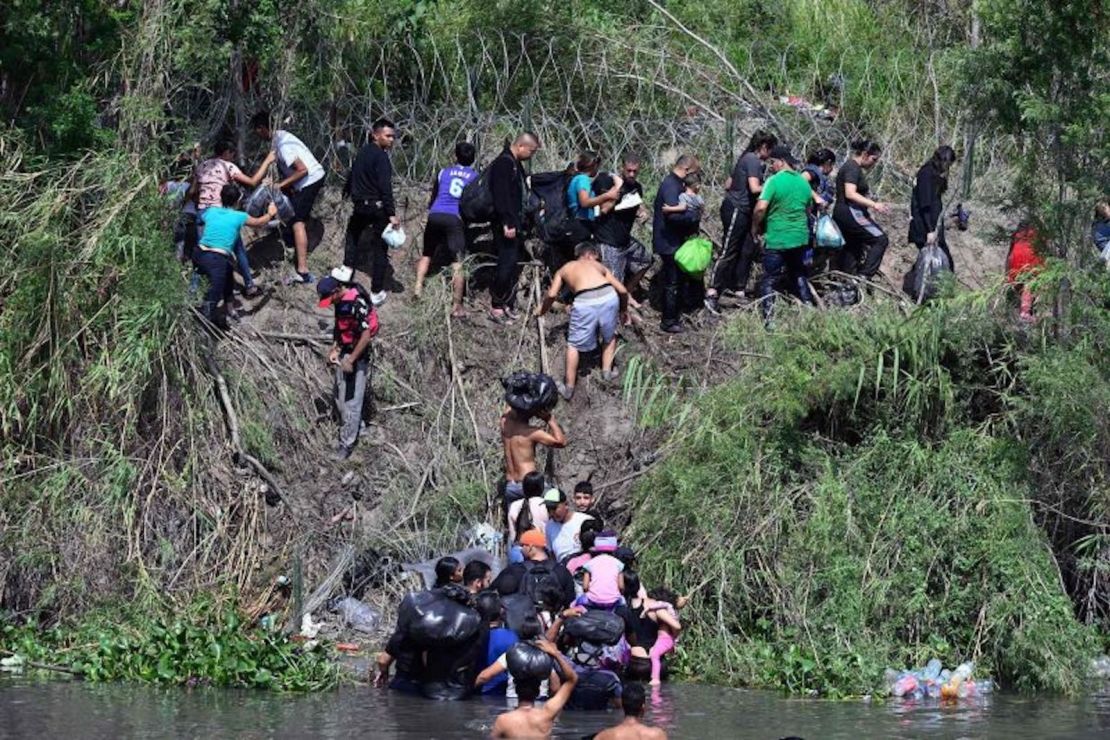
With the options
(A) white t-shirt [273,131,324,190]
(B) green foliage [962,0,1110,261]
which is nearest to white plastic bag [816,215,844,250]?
(B) green foliage [962,0,1110,261]

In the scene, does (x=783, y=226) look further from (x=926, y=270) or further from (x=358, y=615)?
(x=358, y=615)

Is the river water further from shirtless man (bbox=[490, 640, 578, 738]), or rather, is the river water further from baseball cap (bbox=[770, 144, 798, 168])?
baseball cap (bbox=[770, 144, 798, 168])

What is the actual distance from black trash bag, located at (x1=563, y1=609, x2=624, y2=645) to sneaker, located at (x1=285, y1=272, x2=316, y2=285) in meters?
5.46

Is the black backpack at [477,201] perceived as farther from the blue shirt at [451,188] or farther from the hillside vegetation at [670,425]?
the hillside vegetation at [670,425]

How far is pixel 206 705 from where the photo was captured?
44.6 feet

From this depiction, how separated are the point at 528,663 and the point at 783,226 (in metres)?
6.38

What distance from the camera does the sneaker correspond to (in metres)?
18.0

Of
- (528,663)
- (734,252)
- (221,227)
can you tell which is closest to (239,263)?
(221,227)

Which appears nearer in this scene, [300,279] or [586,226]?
[586,226]

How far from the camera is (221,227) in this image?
16.7 meters

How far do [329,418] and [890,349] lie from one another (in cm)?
489

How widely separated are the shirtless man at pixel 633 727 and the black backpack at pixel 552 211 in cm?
705

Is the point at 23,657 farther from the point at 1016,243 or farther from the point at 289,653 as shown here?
the point at 1016,243

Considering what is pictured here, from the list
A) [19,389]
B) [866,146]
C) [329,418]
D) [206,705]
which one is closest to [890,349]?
[866,146]
